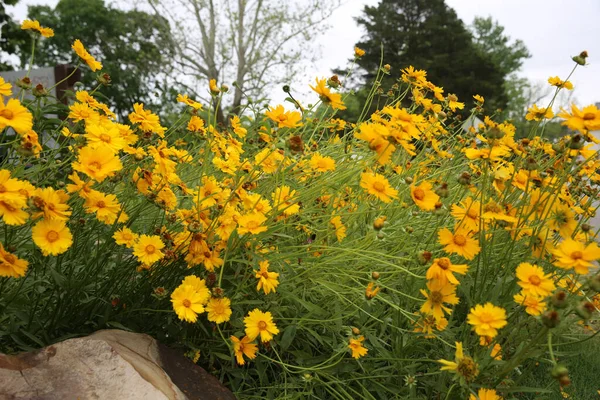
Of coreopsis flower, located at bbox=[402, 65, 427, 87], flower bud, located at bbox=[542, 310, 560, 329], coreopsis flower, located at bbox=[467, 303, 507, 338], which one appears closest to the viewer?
flower bud, located at bbox=[542, 310, 560, 329]

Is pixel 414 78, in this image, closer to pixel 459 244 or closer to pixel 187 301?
pixel 459 244

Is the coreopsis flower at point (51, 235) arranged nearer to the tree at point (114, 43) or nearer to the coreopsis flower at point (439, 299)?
the coreopsis flower at point (439, 299)

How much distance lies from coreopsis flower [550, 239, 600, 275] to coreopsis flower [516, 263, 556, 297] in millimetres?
90

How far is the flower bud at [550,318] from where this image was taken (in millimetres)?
1070

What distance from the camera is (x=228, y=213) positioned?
1588 millimetres

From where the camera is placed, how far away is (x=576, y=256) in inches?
44.8

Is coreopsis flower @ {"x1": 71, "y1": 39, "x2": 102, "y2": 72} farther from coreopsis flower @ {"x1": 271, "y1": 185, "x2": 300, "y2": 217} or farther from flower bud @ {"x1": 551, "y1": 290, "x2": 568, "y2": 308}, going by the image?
flower bud @ {"x1": 551, "y1": 290, "x2": 568, "y2": 308}

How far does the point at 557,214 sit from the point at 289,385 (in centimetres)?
97

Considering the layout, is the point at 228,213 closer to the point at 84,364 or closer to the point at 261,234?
the point at 261,234

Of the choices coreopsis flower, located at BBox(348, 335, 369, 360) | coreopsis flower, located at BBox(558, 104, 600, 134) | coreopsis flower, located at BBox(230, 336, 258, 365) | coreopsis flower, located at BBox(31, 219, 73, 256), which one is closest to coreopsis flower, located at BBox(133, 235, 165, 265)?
coreopsis flower, located at BBox(31, 219, 73, 256)

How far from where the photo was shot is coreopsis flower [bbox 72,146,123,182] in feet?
4.26

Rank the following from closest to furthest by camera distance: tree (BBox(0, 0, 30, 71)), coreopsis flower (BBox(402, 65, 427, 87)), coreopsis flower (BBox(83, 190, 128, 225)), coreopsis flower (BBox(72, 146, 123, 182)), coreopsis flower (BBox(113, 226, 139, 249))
A: 1. coreopsis flower (BBox(72, 146, 123, 182))
2. coreopsis flower (BBox(83, 190, 128, 225))
3. coreopsis flower (BBox(113, 226, 139, 249))
4. coreopsis flower (BBox(402, 65, 427, 87))
5. tree (BBox(0, 0, 30, 71))

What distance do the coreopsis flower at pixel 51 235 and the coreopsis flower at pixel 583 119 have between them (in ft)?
3.99

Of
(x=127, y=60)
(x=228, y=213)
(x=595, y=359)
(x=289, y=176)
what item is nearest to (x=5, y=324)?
(x=228, y=213)
